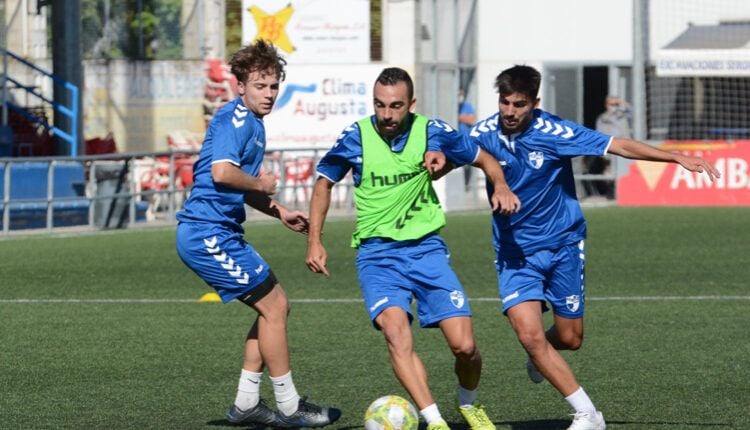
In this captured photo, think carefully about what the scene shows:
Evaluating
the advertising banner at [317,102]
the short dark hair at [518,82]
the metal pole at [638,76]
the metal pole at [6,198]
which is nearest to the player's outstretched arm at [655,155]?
the short dark hair at [518,82]

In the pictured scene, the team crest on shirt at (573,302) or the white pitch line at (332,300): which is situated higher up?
the team crest on shirt at (573,302)

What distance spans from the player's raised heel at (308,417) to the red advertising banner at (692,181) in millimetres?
18303

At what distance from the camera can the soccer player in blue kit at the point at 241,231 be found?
24.7 feet

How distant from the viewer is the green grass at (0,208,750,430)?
831cm

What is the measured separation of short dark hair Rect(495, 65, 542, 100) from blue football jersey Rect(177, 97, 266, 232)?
46.8 inches

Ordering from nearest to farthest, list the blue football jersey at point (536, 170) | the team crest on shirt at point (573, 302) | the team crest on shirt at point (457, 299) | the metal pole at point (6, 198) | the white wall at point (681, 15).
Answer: the team crest on shirt at point (457, 299), the blue football jersey at point (536, 170), the team crest on shirt at point (573, 302), the metal pole at point (6, 198), the white wall at point (681, 15)

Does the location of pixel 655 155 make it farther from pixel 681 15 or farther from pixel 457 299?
pixel 681 15

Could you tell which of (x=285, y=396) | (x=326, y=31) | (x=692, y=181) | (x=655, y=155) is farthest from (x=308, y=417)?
(x=326, y=31)

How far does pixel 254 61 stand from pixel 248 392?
164 centimetres

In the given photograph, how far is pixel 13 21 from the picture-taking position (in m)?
32.5

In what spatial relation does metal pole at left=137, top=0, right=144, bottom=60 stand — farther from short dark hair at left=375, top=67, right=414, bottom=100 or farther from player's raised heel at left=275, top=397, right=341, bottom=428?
short dark hair at left=375, top=67, right=414, bottom=100

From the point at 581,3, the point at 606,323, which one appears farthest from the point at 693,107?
the point at 606,323

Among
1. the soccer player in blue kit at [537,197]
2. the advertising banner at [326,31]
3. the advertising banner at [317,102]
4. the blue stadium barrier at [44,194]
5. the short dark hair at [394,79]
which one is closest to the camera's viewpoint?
the short dark hair at [394,79]

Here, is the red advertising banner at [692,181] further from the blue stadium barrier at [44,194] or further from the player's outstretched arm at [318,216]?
the player's outstretched arm at [318,216]
